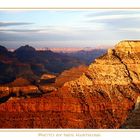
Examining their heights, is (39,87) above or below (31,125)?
above

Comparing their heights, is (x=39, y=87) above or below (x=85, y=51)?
below

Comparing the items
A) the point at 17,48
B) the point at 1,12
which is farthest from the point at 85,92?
the point at 1,12

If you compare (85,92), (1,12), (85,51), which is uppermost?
(1,12)

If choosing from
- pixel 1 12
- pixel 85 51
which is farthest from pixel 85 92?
pixel 1 12
